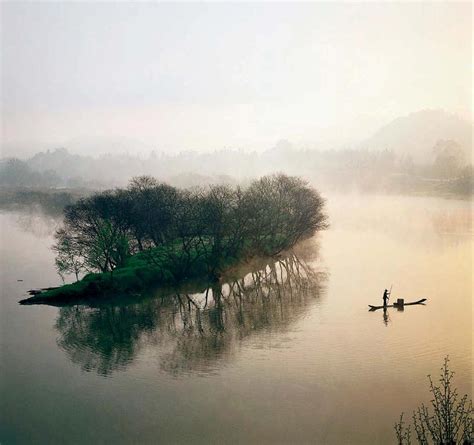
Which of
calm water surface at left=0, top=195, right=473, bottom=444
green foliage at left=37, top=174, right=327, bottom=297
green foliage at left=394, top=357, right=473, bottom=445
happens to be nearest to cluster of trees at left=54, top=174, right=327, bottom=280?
green foliage at left=37, top=174, right=327, bottom=297

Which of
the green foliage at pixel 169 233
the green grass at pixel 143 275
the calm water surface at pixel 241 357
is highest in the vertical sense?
the green foliage at pixel 169 233

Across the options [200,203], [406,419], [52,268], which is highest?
[200,203]

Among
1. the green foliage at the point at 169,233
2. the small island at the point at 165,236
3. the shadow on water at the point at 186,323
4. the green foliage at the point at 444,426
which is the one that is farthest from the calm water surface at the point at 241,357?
the green foliage at the point at 169,233

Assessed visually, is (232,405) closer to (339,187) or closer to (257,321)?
(257,321)

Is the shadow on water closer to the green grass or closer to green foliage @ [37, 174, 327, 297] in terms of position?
the green grass

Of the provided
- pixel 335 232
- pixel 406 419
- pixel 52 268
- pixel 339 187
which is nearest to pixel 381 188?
pixel 339 187

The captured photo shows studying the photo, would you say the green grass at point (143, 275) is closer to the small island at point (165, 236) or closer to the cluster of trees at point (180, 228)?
the small island at point (165, 236)
